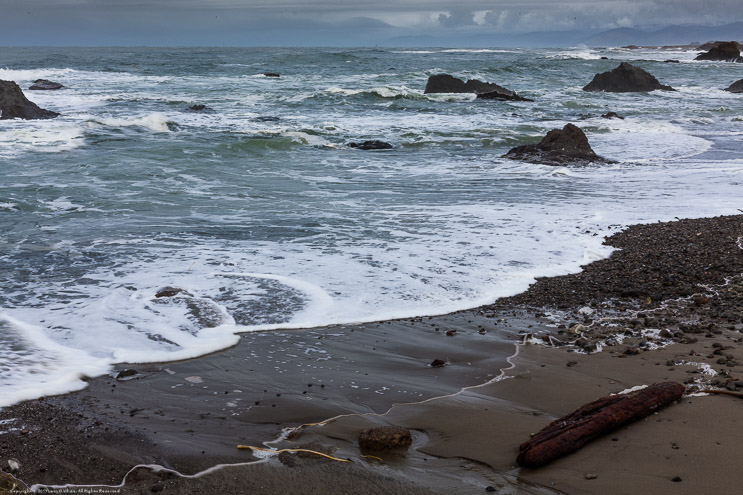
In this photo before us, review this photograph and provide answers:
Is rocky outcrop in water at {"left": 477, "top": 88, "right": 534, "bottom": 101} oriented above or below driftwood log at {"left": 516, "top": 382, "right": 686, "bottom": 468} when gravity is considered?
above

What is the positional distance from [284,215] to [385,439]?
6.61 m

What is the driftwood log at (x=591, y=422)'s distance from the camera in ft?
9.74

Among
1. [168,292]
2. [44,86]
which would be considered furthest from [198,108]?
[168,292]

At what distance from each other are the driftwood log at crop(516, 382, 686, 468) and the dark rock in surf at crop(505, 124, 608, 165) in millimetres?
11486

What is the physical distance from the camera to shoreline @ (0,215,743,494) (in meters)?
2.95

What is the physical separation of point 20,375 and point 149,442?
1412 millimetres

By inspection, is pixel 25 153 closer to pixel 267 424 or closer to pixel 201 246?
pixel 201 246

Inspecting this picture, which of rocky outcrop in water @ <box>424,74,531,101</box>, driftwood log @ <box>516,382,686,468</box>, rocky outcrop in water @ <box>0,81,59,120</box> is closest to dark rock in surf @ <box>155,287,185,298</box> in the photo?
driftwood log @ <box>516,382,686,468</box>

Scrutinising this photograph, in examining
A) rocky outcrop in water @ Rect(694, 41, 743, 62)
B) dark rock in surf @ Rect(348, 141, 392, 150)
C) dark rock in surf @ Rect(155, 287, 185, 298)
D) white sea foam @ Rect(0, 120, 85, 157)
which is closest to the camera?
dark rock in surf @ Rect(155, 287, 185, 298)

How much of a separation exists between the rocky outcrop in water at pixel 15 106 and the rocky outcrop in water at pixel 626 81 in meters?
27.6

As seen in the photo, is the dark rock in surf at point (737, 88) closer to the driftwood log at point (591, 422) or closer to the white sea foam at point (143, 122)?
the white sea foam at point (143, 122)

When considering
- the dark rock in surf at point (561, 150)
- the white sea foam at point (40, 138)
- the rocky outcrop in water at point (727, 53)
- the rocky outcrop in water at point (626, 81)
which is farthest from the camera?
the rocky outcrop in water at point (727, 53)

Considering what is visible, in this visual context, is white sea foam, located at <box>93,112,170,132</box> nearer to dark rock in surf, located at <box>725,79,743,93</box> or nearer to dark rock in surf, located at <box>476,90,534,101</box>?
dark rock in surf, located at <box>476,90,534,101</box>

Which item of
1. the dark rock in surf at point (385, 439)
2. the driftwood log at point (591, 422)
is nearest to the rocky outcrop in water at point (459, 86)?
the driftwood log at point (591, 422)
